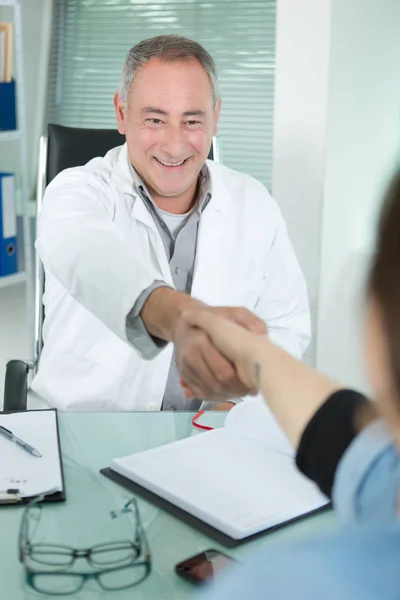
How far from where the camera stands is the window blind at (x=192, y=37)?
14.6 feet

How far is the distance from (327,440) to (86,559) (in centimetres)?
39

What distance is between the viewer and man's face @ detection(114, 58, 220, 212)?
6.64 feet

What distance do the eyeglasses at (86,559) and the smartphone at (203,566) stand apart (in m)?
0.05

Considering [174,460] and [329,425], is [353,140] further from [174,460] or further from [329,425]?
[329,425]

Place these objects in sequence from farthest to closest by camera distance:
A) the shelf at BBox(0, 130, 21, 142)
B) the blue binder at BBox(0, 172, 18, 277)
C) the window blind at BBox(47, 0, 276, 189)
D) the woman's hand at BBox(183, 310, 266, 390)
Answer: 1. the window blind at BBox(47, 0, 276, 189)
2. the shelf at BBox(0, 130, 21, 142)
3. the blue binder at BBox(0, 172, 18, 277)
4. the woman's hand at BBox(183, 310, 266, 390)

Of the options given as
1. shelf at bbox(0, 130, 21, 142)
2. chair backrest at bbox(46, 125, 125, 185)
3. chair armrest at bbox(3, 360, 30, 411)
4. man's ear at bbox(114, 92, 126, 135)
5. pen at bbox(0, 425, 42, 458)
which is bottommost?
chair armrest at bbox(3, 360, 30, 411)

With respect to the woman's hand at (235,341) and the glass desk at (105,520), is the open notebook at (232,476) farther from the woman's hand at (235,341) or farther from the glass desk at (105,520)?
the woman's hand at (235,341)

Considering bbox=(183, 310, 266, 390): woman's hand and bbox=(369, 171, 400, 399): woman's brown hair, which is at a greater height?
bbox=(369, 171, 400, 399): woman's brown hair

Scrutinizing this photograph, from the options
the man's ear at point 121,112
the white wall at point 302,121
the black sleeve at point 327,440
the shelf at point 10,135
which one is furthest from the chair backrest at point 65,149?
the black sleeve at point 327,440

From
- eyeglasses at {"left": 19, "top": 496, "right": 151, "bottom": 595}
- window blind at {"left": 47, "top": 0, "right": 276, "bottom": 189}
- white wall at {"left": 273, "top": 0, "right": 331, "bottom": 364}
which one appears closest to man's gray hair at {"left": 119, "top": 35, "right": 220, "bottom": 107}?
white wall at {"left": 273, "top": 0, "right": 331, "bottom": 364}

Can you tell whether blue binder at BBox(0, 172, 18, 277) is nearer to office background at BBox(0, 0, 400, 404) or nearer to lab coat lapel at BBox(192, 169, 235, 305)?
office background at BBox(0, 0, 400, 404)

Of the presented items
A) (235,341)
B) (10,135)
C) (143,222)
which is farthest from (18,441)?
(10,135)

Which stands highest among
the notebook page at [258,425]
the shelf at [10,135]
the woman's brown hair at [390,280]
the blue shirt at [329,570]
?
the shelf at [10,135]

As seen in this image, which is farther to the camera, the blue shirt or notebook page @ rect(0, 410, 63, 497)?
notebook page @ rect(0, 410, 63, 497)
